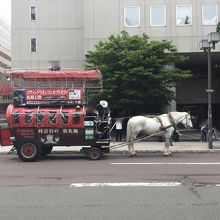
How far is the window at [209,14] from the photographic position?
1473 inches

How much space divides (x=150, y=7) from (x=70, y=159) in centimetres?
2260

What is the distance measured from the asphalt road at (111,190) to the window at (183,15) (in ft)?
75.1

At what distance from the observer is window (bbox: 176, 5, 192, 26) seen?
37.4 metres

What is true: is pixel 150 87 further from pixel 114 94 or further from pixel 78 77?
pixel 78 77

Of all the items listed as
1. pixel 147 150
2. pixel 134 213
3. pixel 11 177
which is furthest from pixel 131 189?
pixel 147 150

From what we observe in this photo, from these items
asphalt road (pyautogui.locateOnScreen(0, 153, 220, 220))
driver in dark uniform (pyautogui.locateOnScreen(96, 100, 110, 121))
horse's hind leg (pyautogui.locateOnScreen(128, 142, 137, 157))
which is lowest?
asphalt road (pyautogui.locateOnScreen(0, 153, 220, 220))

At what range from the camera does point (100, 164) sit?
1614 centimetres

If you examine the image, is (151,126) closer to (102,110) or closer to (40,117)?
(102,110)

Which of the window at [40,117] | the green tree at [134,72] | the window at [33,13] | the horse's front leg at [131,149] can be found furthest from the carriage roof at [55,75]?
the window at [33,13]

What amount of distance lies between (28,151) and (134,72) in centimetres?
1158

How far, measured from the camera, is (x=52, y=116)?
17281mm

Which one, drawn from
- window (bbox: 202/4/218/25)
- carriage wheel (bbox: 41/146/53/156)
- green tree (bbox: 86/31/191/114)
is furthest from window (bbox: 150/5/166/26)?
carriage wheel (bbox: 41/146/53/156)

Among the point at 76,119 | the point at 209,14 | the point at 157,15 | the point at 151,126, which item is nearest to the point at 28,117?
the point at 76,119

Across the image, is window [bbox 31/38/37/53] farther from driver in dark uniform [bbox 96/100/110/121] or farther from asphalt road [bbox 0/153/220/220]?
asphalt road [bbox 0/153/220/220]
